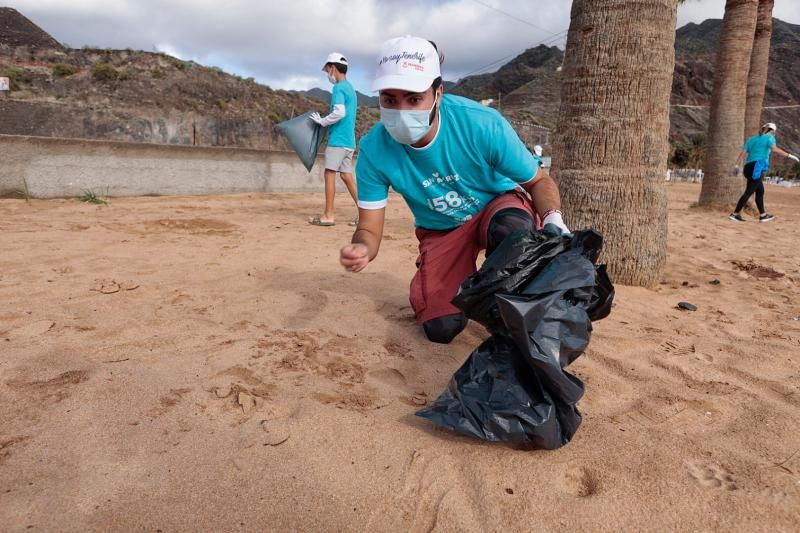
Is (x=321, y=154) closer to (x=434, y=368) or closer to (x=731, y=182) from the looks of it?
(x=731, y=182)

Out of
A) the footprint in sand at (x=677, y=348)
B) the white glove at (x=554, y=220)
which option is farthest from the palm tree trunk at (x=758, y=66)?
the white glove at (x=554, y=220)

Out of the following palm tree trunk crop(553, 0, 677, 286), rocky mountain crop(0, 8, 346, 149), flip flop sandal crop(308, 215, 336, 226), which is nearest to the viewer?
palm tree trunk crop(553, 0, 677, 286)

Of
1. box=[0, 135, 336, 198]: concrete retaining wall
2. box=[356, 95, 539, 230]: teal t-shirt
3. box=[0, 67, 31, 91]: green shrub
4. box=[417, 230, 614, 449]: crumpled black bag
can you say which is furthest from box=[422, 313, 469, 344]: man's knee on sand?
box=[0, 67, 31, 91]: green shrub

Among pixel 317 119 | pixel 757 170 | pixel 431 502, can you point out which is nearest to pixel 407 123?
pixel 431 502

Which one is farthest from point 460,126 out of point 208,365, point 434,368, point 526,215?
point 208,365

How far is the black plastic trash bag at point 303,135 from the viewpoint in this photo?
5.95m

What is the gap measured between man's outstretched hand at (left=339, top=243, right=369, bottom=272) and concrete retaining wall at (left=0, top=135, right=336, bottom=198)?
6588 millimetres

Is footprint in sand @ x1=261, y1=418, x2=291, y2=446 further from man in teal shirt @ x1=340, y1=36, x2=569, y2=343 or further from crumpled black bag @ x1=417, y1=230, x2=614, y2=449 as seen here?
man in teal shirt @ x1=340, y1=36, x2=569, y2=343

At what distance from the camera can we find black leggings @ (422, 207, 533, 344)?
2.41 metres

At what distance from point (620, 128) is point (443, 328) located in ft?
6.46

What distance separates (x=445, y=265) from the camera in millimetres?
2963

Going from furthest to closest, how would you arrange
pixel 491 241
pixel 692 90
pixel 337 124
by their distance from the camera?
pixel 692 90 < pixel 337 124 < pixel 491 241

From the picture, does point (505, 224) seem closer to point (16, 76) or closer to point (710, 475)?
point (710, 475)

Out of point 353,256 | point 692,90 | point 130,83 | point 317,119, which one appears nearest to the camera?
point 353,256
